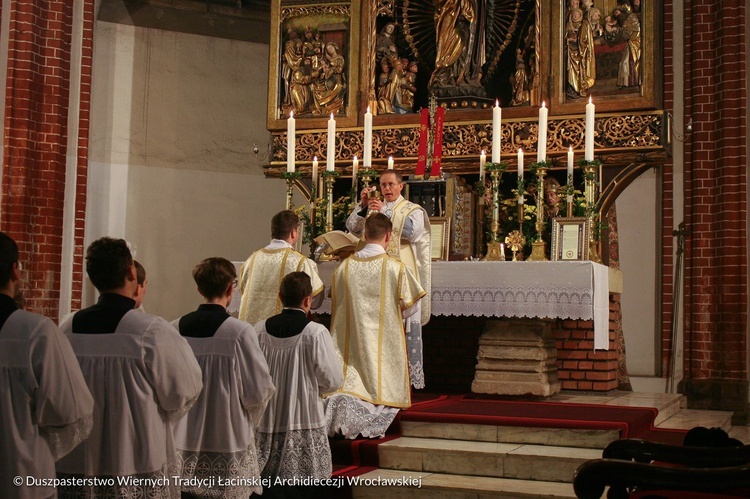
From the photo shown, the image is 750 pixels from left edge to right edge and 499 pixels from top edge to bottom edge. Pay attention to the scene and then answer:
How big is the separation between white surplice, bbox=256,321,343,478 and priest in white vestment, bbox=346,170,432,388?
190 cm

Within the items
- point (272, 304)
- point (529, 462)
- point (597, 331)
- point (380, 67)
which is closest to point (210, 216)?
point (380, 67)

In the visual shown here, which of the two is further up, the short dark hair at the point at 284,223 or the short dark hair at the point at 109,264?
the short dark hair at the point at 284,223

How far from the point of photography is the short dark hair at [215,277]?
A: 4371 millimetres

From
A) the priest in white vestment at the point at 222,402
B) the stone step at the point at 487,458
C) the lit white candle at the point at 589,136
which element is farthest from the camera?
the lit white candle at the point at 589,136

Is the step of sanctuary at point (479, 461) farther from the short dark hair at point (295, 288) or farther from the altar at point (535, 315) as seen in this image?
the altar at point (535, 315)

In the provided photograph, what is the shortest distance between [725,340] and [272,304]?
190 inches

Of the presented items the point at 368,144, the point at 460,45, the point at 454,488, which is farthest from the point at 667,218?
the point at 454,488

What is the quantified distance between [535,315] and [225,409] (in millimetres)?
3339

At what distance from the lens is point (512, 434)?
6.05 m

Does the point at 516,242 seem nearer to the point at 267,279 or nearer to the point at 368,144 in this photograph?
the point at 368,144

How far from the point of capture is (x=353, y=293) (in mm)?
6410

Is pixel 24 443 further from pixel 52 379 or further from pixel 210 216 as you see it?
pixel 210 216

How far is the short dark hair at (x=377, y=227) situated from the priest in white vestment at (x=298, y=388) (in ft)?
4.14

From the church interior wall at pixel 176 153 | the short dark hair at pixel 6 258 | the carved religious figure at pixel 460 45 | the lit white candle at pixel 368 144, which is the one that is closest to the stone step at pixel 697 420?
the lit white candle at pixel 368 144
